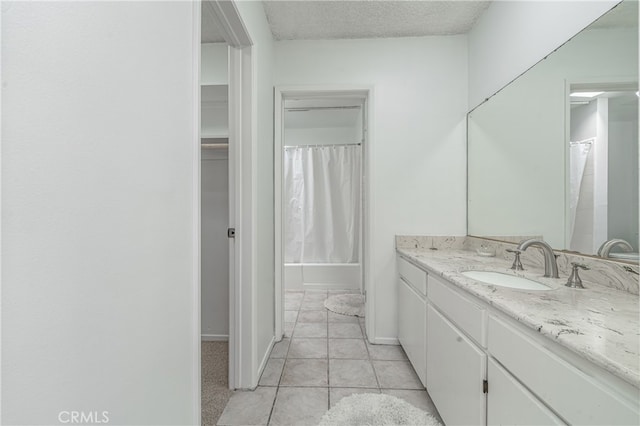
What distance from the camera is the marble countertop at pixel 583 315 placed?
578 mm

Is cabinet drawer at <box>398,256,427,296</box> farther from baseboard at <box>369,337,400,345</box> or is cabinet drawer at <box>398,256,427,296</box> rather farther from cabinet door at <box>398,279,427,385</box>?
baseboard at <box>369,337,400,345</box>

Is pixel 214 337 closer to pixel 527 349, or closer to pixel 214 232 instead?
pixel 214 232

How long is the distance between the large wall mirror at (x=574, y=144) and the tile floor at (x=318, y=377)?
1158 millimetres

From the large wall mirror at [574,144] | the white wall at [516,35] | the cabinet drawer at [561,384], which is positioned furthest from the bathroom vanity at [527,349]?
the white wall at [516,35]

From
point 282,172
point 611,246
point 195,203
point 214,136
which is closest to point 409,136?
point 282,172

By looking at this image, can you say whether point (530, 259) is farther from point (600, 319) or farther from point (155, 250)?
point (155, 250)

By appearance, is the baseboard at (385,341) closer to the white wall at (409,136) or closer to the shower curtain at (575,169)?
the white wall at (409,136)

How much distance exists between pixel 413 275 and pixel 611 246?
943 mm

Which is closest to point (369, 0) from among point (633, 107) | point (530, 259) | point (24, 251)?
point (633, 107)

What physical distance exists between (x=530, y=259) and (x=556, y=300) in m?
0.74

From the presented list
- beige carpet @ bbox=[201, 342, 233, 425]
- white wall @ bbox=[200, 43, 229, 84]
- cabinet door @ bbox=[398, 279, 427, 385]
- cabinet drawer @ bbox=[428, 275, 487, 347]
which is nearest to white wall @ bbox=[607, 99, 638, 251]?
cabinet drawer @ bbox=[428, 275, 487, 347]

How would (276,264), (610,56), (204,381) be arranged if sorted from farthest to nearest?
(276,264), (204,381), (610,56)

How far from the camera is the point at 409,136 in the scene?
7.31 feet

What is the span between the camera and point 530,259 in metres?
1.54
